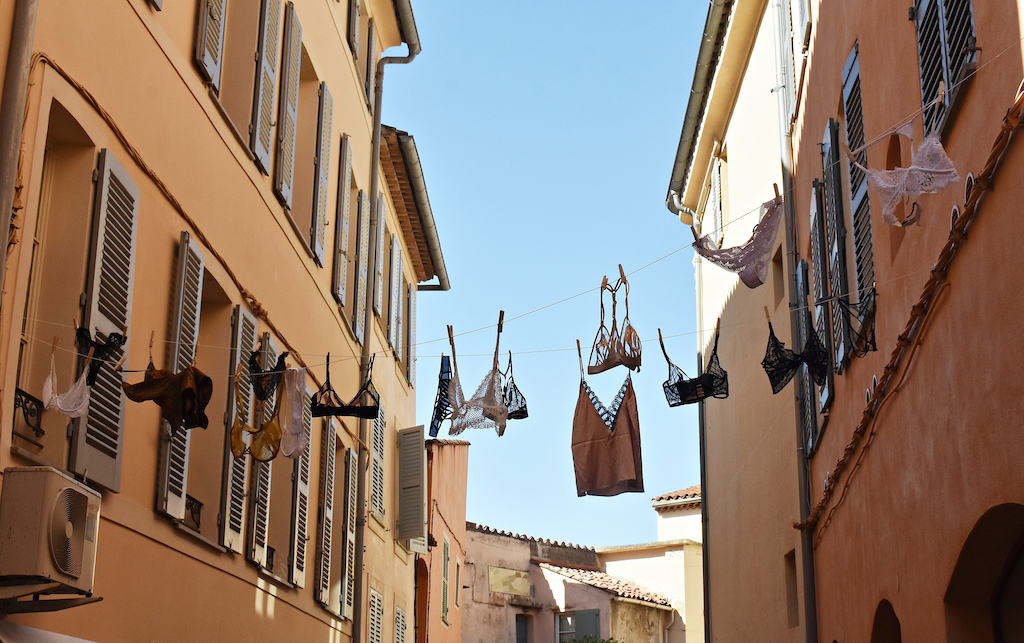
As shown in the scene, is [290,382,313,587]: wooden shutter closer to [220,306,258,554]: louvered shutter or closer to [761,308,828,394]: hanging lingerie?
[220,306,258,554]: louvered shutter

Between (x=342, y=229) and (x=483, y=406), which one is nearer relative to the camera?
(x=483, y=406)

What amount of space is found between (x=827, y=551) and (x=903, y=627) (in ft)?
10.2

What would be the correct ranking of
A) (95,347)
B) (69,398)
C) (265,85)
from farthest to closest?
(265,85) < (95,347) < (69,398)

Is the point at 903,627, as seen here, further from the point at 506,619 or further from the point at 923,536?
the point at 506,619

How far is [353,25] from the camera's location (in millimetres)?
14352

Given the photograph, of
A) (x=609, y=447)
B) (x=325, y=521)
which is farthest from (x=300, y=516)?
(x=609, y=447)

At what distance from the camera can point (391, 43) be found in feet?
56.5

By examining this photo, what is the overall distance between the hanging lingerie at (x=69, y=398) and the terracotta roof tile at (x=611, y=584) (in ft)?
96.3

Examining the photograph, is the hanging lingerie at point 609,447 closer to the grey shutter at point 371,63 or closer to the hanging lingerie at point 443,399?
the hanging lingerie at point 443,399

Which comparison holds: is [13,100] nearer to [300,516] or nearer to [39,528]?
[39,528]

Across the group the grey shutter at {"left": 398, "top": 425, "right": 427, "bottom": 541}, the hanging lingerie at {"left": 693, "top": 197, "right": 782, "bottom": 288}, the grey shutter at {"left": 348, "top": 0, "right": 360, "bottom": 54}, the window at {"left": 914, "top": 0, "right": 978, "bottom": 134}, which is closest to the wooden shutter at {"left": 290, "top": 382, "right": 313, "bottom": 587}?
the hanging lingerie at {"left": 693, "top": 197, "right": 782, "bottom": 288}

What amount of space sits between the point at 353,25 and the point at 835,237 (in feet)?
24.0

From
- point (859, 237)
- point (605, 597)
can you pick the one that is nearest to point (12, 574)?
point (859, 237)

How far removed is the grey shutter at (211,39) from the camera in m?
8.20
